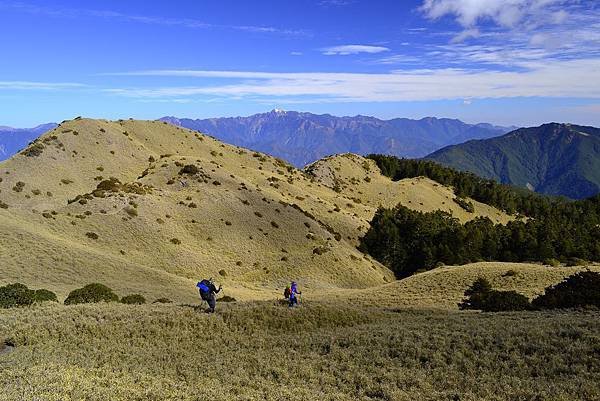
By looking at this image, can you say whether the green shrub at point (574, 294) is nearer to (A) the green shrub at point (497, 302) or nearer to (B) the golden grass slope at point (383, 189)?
(A) the green shrub at point (497, 302)

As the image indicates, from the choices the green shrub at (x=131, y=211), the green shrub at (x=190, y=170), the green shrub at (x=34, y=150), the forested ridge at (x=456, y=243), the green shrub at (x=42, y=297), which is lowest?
the forested ridge at (x=456, y=243)

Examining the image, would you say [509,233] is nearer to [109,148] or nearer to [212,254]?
[212,254]

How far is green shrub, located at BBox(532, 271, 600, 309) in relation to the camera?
30828 millimetres

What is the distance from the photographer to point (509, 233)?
84.1 m

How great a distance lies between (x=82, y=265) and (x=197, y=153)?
222ft

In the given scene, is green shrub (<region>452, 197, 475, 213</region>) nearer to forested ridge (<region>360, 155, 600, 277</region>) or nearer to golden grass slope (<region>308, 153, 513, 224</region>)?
golden grass slope (<region>308, 153, 513, 224</region>)

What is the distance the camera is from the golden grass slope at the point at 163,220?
43312 mm

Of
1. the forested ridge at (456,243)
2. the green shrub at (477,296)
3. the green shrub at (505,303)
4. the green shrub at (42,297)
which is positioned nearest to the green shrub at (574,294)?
the green shrub at (505,303)

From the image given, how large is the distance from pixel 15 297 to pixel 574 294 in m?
38.0

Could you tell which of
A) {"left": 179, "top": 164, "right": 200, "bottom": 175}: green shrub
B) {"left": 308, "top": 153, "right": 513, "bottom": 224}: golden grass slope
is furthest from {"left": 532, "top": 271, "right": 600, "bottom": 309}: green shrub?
{"left": 308, "top": 153, "right": 513, "bottom": 224}: golden grass slope

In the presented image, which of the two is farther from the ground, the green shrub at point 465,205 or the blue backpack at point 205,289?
the blue backpack at point 205,289

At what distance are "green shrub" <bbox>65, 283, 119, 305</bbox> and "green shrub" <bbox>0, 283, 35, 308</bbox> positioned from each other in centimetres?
239

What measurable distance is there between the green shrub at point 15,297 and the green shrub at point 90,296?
2387mm

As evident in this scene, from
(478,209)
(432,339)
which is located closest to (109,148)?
(432,339)
